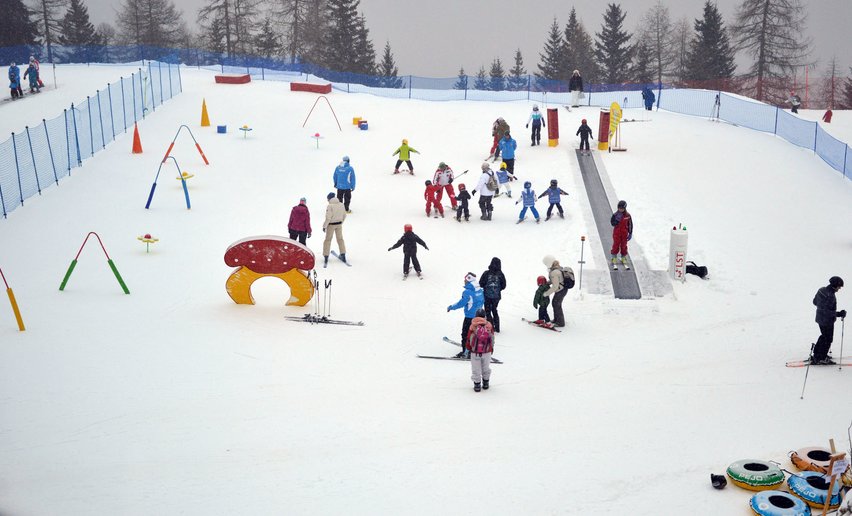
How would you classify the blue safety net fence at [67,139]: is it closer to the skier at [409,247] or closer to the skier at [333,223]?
the skier at [333,223]

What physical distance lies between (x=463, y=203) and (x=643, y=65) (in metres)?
47.5

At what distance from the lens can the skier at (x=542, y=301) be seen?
57.4ft

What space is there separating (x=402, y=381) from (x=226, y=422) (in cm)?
301

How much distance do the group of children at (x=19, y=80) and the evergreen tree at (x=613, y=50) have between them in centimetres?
4169

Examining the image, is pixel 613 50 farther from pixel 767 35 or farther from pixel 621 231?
pixel 621 231

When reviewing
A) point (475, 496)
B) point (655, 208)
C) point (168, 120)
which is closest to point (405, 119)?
point (168, 120)

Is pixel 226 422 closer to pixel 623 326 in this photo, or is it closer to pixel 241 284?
pixel 241 284

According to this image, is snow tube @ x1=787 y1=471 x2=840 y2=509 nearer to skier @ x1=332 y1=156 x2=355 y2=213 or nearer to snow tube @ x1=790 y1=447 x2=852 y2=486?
snow tube @ x1=790 y1=447 x2=852 y2=486

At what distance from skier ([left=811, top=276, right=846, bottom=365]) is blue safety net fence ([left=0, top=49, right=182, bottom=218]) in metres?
18.3

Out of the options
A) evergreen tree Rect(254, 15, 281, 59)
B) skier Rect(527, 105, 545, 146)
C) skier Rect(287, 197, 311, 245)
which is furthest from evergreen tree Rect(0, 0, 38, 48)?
skier Rect(287, 197, 311, 245)

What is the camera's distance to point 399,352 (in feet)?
53.1

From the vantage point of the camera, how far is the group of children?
122 ft

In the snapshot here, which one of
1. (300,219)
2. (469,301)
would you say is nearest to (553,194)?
(300,219)

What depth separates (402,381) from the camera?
14.7m
